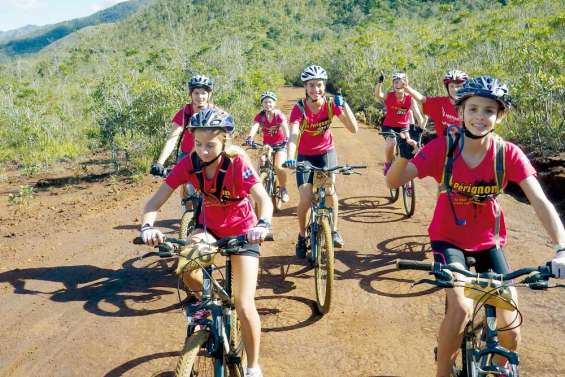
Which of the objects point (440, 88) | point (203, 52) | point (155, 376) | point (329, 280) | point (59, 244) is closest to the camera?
point (155, 376)

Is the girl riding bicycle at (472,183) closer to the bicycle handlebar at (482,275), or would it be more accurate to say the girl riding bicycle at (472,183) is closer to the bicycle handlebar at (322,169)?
the bicycle handlebar at (482,275)

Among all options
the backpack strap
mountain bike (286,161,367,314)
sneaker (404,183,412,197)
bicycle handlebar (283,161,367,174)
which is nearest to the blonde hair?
the backpack strap

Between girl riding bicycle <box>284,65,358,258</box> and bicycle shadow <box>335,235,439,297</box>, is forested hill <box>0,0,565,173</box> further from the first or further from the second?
girl riding bicycle <box>284,65,358,258</box>

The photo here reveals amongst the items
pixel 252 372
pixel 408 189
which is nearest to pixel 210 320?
pixel 252 372

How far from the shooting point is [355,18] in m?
66.4

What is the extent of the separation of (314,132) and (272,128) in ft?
8.43

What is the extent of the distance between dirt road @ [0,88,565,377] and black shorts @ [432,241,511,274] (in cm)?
147

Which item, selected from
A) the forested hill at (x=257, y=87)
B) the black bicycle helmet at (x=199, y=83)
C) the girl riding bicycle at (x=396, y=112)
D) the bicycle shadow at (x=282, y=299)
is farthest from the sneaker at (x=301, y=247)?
the forested hill at (x=257, y=87)

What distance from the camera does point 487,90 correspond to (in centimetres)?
293

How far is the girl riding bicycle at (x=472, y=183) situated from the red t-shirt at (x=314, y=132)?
3.03 meters

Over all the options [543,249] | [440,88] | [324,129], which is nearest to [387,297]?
[324,129]

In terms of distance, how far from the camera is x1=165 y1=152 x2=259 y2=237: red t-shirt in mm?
3621

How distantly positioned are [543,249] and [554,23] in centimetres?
1250

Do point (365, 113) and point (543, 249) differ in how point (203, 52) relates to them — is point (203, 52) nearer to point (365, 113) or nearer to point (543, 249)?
point (365, 113)
